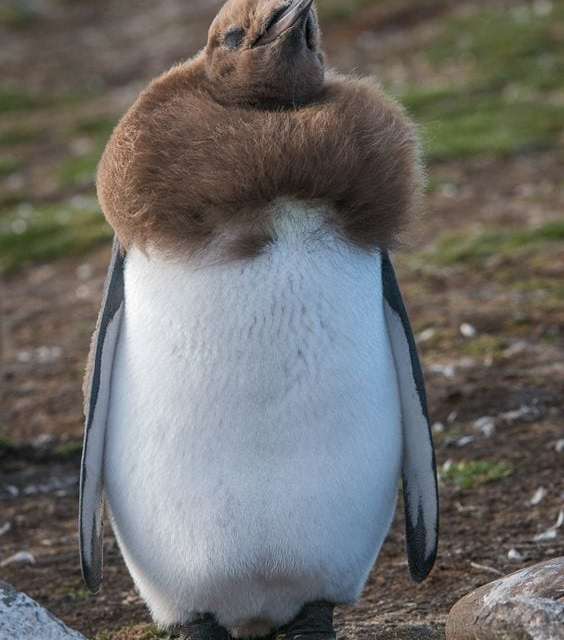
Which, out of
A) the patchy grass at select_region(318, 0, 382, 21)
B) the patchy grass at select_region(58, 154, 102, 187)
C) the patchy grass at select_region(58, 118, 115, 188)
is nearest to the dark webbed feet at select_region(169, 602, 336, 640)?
the patchy grass at select_region(58, 118, 115, 188)

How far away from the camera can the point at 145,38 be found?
19.9m

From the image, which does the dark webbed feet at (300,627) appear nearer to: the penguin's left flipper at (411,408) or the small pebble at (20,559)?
the penguin's left flipper at (411,408)

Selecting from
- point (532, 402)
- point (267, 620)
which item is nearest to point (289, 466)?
point (267, 620)

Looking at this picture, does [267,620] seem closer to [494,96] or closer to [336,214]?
[336,214]

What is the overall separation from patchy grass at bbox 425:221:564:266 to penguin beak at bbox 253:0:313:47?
494cm

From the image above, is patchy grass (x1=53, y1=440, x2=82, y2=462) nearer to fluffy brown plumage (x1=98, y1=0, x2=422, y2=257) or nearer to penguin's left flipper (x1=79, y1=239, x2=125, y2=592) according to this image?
penguin's left flipper (x1=79, y1=239, x2=125, y2=592)

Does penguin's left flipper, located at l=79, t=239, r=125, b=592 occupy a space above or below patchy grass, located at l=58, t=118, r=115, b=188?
above

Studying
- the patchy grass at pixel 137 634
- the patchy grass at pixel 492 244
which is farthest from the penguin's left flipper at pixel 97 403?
the patchy grass at pixel 492 244

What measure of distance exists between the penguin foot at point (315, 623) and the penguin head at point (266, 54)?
141 centimetres

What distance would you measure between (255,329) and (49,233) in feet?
25.2

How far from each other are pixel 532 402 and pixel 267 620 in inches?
91.5

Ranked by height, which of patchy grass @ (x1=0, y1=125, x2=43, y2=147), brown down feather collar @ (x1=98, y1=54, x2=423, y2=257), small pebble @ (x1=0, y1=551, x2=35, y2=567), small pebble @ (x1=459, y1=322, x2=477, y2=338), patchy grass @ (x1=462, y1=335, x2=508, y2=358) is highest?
brown down feather collar @ (x1=98, y1=54, x2=423, y2=257)

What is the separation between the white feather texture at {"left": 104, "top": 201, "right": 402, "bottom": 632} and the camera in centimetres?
354

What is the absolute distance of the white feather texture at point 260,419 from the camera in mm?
3535
